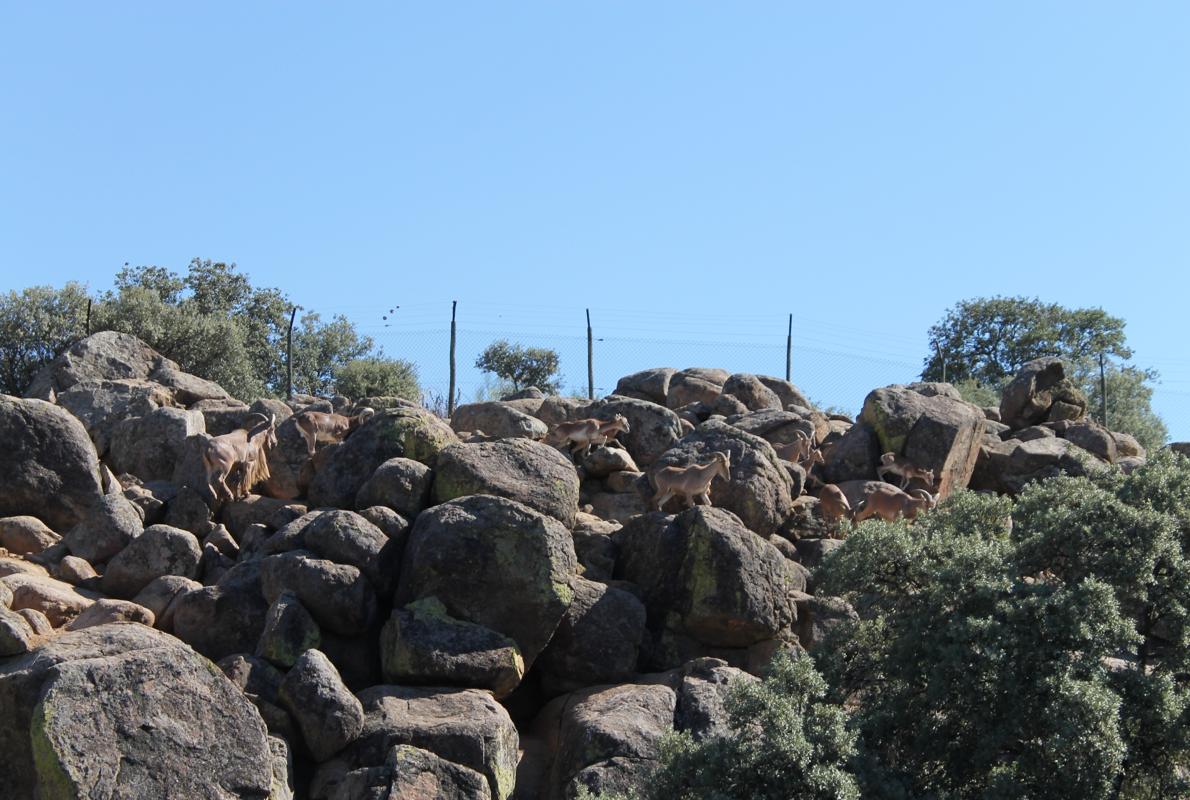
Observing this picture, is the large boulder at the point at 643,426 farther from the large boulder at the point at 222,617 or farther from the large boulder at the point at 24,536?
the large boulder at the point at 24,536

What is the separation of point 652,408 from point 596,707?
505 inches

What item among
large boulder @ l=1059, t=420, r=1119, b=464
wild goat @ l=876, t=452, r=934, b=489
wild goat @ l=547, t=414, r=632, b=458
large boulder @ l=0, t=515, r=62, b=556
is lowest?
large boulder @ l=0, t=515, r=62, b=556

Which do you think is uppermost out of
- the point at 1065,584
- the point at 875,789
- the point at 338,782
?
the point at 1065,584

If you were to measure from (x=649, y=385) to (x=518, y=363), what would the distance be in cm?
1103

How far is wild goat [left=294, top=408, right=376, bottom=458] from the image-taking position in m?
29.0

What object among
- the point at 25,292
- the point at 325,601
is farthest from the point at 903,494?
the point at 25,292

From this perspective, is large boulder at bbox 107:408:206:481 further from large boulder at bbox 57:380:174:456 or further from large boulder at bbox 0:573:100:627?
large boulder at bbox 0:573:100:627

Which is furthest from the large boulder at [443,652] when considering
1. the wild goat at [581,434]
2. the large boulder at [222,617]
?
the wild goat at [581,434]

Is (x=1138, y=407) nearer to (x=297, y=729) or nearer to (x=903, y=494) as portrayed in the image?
(x=903, y=494)

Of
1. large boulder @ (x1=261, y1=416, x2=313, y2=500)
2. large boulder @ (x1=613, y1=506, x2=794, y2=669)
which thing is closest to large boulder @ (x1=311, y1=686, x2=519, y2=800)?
large boulder @ (x1=613, y1=506, x2=794, y2=669)

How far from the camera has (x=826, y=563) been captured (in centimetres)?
2166

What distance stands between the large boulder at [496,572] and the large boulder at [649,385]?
1675cm

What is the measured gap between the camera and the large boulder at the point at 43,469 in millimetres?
26938

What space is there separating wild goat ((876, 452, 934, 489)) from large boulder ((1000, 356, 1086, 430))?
7.32 metres
